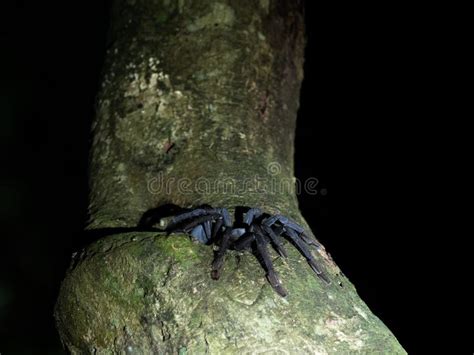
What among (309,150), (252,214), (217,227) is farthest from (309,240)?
(309,150)

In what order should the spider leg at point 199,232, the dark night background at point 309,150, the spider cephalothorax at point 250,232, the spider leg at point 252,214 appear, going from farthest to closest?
the dark night background at point 309,150, the spider leg at point 199,232, the spider leg at point 252,214, the spider cephalothorax at point 250,232

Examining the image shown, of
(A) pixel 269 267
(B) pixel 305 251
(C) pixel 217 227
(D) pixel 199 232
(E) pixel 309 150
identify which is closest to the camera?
(A) pixel 269 267

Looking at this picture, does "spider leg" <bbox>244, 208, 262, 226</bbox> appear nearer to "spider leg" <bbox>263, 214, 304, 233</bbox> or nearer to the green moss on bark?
"spider leg" <bbox>263, 214, 304, 233</bbox>

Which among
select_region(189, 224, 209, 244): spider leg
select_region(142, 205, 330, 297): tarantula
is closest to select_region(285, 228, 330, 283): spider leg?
select_region(142, 205, 330, 297): tarantula

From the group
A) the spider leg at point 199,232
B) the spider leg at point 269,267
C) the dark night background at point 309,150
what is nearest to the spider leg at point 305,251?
the spider leg at point 269,267

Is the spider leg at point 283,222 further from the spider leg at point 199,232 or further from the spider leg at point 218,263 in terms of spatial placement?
the spider leg at point 199,232

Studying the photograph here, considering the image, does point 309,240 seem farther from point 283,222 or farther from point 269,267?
point 269,267

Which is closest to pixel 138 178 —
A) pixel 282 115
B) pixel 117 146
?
pixel 117 146
